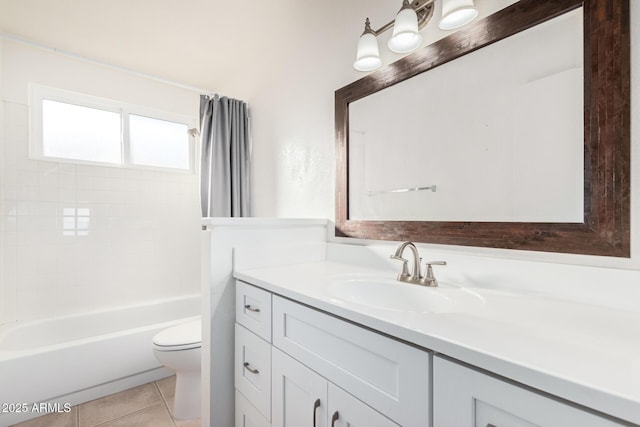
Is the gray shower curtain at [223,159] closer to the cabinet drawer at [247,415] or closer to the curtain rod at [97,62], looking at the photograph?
the curtain rod at [97,62]

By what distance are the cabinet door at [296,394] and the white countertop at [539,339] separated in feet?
0.74

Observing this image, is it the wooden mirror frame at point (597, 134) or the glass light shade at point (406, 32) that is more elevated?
the glass light shade at point (406, 32)

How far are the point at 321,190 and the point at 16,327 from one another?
2271 mm

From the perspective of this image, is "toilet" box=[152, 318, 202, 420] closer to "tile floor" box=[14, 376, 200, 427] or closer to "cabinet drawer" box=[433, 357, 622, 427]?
"tile floor" box=[14, 376, 200, 427]

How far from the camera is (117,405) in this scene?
1740 millimetres

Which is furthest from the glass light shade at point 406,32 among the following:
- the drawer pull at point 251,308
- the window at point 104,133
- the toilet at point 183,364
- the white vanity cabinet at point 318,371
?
the window at point 104,133

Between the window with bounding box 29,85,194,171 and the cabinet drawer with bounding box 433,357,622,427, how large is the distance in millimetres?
2804

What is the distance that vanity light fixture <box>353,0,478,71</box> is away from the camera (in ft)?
3.29

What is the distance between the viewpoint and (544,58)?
88 centimetres

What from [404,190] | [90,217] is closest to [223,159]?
[90,217]

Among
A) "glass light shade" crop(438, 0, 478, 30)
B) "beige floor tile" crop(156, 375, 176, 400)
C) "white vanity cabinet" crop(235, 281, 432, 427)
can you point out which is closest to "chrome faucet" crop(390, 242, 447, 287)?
"white vanity cabinet" crop(235, 281, 432, 427)

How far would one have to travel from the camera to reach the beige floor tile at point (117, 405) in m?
1.63

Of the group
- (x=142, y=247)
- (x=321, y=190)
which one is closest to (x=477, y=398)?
(x=321, y=190)

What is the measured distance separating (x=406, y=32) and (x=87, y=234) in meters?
2.63
